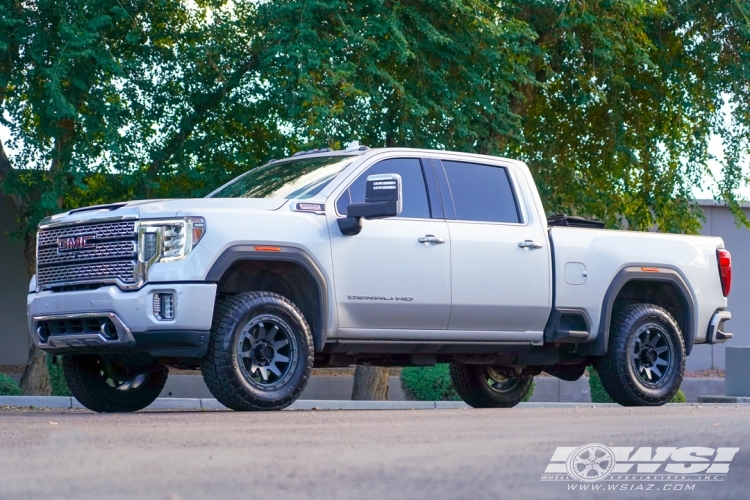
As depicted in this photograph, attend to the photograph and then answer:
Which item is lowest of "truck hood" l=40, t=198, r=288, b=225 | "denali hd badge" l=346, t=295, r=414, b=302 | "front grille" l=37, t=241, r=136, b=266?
"denali hd badge" l=346, t=295, r=414, b=302

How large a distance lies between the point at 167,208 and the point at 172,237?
0.88 ft

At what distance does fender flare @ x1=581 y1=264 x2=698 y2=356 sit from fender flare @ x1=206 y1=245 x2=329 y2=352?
276 cm

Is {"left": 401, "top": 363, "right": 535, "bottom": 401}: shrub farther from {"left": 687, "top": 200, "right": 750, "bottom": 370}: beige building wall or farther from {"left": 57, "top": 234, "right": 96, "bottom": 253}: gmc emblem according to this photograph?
{"left": 57, "top": 234, "right": 96, "bottom": 253}: gmc emblem

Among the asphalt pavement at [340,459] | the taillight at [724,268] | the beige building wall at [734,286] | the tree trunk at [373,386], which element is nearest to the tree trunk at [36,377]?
the tree trunk at [373,386]

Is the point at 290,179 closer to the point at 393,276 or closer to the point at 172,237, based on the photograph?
the point at 393,276

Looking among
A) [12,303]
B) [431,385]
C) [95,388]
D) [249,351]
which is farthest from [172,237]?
[12,303]

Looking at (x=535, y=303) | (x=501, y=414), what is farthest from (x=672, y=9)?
(x=501, y=414)

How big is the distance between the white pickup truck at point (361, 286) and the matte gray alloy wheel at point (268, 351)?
0.01m

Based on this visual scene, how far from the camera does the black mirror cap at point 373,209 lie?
28.5 ft

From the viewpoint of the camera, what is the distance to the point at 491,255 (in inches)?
381

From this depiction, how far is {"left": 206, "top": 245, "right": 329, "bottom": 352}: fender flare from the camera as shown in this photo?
26.9 feet

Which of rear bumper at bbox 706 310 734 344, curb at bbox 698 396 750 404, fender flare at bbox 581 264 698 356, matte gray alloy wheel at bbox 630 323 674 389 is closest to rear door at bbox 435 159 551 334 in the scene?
fender flare at bbox 581 264 698 356

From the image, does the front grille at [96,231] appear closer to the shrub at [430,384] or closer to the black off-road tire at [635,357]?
the black off-road tire at [635,357]

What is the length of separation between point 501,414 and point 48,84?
27.9ft
